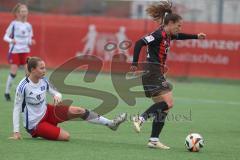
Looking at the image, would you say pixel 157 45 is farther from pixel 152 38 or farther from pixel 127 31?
pixel 127 31

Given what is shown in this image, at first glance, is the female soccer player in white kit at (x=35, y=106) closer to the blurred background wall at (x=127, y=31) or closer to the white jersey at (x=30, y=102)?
the white jersey at (x=30, y=102)

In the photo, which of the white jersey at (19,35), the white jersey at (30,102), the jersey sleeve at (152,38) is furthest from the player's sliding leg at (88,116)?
the white jersey at (19,35)

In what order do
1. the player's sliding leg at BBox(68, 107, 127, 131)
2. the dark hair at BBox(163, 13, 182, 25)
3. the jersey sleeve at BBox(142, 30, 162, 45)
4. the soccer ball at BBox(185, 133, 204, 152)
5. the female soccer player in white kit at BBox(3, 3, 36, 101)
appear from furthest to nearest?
the female soccer player in white kit at BBox(3, 3, 36, 101) → the player's sliding leg at BBox(68, 107, 127, 131) → the dark hair at BBox(163, 13, 182, 25) → the jersey sleeve at BBox(142, 30, 162, 45) → the soccer ball at BBox(185, 133, 204, 152)

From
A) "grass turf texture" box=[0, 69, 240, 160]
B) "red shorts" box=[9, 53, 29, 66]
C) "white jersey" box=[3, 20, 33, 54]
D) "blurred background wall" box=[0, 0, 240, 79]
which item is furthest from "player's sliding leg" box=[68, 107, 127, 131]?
"blurred background wall" box=[0, 0, 240, 79]

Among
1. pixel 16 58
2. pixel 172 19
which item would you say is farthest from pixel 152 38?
pixel 16 58

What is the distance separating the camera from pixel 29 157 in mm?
8609

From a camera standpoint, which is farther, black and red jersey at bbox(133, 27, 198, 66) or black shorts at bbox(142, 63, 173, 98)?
black shorts at bbox(142, 63, 173, 98)

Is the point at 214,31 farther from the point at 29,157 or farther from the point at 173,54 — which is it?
the point at 29,157

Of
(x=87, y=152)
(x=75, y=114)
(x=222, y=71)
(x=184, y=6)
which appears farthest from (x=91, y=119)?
(x=184, y=6)

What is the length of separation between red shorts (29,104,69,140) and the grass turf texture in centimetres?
14

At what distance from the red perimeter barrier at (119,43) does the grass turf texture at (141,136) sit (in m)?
4.15

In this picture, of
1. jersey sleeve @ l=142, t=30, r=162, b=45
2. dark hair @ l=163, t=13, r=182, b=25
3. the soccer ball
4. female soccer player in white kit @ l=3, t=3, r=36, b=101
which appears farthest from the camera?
female soccer player in white kit @ l=3, t=3, r=36, b=101

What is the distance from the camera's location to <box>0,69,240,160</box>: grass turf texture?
9047 mm

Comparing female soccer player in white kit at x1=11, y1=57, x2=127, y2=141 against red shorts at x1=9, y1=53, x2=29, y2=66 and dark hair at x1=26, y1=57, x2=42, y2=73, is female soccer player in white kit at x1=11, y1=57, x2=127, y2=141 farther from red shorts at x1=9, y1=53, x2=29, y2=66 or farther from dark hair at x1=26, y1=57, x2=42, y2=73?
red shorts at x1=9, y1=53, x2=29, y2=66
